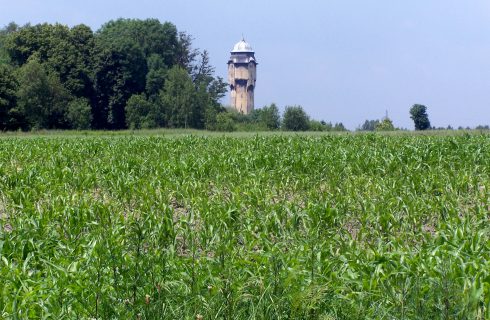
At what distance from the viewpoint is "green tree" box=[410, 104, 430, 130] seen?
196 ft

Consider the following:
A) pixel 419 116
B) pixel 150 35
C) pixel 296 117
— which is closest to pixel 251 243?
pixel 419 116

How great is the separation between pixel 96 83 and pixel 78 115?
11.5m

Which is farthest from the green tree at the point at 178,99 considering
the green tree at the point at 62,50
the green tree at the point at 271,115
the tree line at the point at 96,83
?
the green tree at the point at 271,115

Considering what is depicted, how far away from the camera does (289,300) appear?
555cm

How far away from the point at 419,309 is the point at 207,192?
747 cm

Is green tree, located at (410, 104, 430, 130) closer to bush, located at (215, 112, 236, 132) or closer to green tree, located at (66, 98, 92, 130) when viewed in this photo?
bush, located at (215, 112, 236, 132)

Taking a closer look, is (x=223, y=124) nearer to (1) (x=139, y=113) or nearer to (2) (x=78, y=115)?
(1) (x=139, y=113)

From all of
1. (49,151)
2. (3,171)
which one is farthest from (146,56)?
(3,171)

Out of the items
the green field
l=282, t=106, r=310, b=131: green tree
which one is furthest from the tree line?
the green field

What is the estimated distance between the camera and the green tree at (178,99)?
272 feet

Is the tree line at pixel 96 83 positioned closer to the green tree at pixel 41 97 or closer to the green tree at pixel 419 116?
the green tree at pixel 41 97

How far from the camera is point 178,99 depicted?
272 ft

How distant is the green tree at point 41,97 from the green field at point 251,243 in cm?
5400

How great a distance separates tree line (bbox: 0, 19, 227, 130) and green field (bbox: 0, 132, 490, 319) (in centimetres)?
5722
